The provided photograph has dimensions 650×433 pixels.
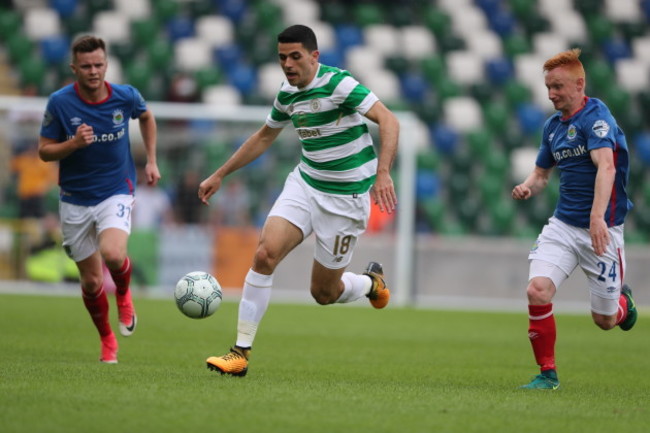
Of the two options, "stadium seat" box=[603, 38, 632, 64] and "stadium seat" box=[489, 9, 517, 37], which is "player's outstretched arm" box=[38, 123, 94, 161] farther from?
"stadium seat" box=[603, 38, 632, 64]

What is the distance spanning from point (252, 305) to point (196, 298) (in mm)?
512

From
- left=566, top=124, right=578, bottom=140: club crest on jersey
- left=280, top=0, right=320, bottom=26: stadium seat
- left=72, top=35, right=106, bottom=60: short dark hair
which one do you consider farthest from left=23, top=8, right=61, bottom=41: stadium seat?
left=566, top=124, right=578, bottom=140: club crest on jersey

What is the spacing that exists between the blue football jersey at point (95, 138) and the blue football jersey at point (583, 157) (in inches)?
127

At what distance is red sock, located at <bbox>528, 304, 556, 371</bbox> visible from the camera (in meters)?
7.59

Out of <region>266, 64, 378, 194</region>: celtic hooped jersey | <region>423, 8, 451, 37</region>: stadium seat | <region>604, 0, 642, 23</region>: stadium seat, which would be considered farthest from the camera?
<region>604, 0, 642, 23</region>: stadium seat

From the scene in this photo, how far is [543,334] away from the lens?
7582mm

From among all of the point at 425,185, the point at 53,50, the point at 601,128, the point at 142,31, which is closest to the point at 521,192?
the point at 601,128

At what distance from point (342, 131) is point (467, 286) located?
11.1 metres

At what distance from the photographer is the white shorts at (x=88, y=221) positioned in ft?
27.7

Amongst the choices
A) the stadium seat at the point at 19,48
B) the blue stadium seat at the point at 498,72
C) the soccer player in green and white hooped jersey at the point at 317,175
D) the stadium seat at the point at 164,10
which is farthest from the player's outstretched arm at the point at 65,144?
the blue stadium seat at the point at 498,72

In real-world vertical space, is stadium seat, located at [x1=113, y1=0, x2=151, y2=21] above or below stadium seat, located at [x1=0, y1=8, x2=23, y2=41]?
above

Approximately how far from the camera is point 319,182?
25.5ft

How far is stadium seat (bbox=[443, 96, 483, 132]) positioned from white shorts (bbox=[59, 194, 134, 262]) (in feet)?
48.7

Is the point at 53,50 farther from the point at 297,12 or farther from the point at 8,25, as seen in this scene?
the point at 297,12
